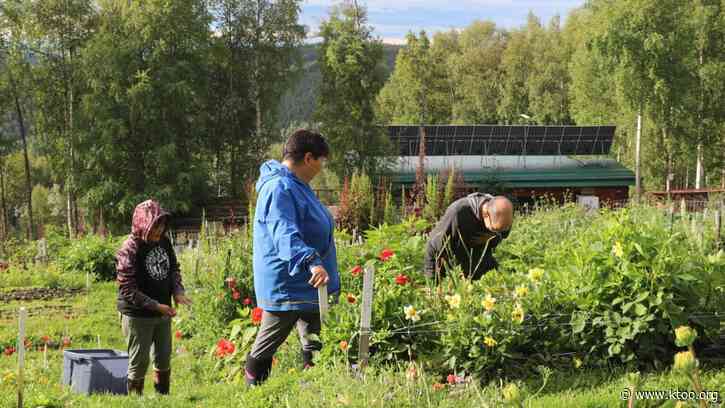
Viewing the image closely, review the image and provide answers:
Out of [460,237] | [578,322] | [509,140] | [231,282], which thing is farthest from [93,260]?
[509,140]

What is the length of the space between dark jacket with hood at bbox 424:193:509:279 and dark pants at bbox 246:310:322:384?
0.87 meters

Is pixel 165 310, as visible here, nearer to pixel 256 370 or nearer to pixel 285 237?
pixel 256 370

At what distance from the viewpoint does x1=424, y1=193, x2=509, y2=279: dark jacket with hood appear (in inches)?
187

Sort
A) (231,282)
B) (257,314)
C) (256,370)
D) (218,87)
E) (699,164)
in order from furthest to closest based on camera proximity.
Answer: (699,164) < (218,87) < (231,282) < (257,314) < (256,370)

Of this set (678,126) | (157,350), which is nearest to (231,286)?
(157,350)

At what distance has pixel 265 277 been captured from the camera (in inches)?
161

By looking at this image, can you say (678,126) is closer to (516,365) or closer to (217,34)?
(217,34)

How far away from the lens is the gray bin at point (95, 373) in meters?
4.82

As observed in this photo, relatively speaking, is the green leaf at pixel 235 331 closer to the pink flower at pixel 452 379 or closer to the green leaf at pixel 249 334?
the green leaf at pixel 249 334

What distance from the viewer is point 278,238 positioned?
388cm

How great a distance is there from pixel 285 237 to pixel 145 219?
1207mm

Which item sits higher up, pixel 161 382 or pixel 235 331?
pixel 235 331

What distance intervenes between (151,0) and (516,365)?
24363 mm

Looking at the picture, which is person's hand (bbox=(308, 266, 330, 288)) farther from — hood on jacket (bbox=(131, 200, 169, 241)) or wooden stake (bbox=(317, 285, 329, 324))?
hood on jacket (bbox=(131, 200, 169, 241))
